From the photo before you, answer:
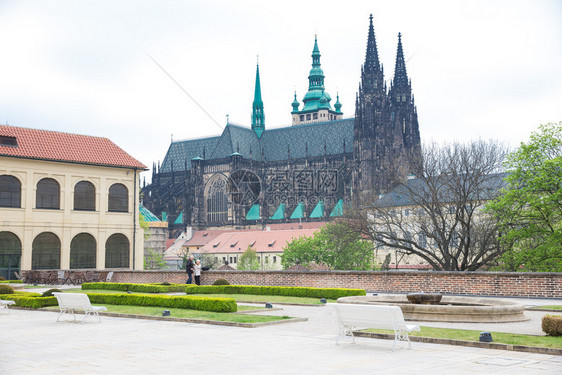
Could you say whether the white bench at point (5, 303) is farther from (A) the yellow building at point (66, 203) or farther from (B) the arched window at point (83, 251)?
(B) the arched window at point (83, 251)

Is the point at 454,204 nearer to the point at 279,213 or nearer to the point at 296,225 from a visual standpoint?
the point at 296,225

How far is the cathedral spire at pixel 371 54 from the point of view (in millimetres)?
100125

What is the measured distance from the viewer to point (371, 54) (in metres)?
101

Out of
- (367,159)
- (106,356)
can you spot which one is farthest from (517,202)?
(367,159)

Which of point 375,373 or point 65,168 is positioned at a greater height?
point 65,168

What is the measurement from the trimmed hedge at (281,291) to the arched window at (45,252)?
20.3 meters

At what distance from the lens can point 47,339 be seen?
13.6m

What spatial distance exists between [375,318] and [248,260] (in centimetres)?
9101

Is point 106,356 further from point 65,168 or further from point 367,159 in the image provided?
point 367,159

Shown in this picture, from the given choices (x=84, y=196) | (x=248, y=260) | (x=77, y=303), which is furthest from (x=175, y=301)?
(x=248, y=260)

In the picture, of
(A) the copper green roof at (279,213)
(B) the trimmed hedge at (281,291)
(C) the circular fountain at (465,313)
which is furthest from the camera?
(A) the copper green roof at (279,213)

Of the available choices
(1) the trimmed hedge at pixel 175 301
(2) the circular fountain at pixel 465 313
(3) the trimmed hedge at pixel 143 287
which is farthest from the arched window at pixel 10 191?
(2) the circular fountain at pixel 465 313

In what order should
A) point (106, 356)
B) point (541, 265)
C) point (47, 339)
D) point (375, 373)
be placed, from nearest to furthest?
1. point (375, 373)
2. point (106, 356)
3. point (47, 339)
4. point (541, 265)

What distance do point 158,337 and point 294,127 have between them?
116m
